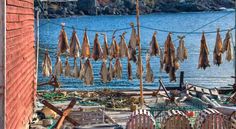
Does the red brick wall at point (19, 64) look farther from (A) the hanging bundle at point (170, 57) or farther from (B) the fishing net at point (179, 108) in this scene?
(A) the hanging bundle at point (170, 57)

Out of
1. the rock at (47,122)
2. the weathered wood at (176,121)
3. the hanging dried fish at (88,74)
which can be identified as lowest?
the rock at (47,122)

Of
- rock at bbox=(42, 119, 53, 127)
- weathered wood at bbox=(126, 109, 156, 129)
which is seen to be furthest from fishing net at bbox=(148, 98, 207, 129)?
rock at bbox=(42, 119, 53, 127)

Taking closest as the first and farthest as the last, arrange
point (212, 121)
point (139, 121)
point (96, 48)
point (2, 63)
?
point (2, 63) < point (212, 121) < point (139, 121) < point (96, 48)

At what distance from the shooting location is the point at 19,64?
52.2ft

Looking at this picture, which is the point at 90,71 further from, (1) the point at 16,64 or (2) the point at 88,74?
(1) the point at 16,64

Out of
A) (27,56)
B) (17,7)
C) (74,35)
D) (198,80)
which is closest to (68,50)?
(74,35)

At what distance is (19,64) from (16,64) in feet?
2.86

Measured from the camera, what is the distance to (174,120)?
16484mm

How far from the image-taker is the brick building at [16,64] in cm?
1007

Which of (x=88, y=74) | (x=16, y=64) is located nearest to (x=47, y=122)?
(x=16, y=64)

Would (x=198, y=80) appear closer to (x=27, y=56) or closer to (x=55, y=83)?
(x=55, y=83)

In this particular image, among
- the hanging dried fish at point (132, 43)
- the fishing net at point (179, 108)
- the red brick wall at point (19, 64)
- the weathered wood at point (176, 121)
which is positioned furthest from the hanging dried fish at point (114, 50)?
the weathered wood at point (176, 121)

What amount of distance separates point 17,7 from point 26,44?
2945 mm

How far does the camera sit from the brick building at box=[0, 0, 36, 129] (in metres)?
10.1
